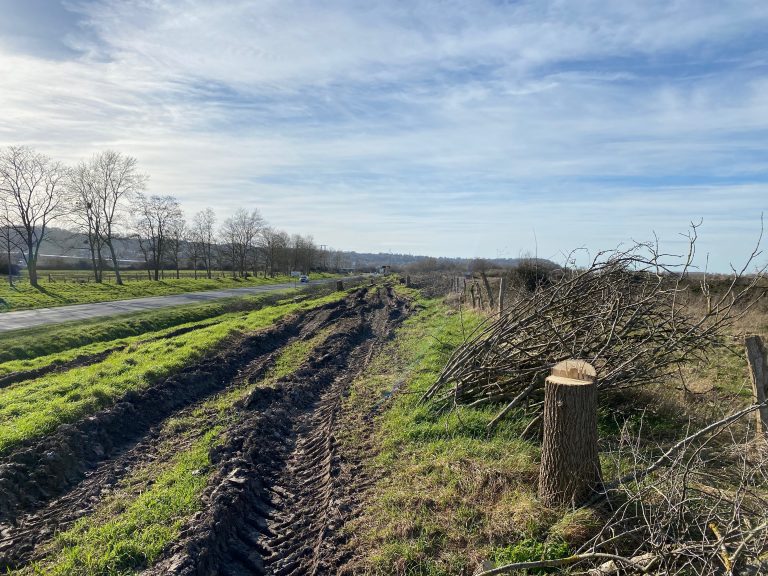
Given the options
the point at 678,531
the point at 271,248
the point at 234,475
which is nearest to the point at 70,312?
the point at 234,475

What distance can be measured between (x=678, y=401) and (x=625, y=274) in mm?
1958

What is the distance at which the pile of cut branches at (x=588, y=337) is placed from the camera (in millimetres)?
6348

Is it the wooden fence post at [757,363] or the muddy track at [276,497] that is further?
the wooden fence post at [757,363]

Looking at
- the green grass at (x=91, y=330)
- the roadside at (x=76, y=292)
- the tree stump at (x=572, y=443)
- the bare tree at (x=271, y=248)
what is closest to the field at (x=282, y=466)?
the tree stump at (x=572, y=443)

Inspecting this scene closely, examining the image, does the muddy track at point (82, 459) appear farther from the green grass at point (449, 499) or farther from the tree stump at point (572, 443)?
the tree stump at point (572, 443)

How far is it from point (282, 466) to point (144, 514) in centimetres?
175

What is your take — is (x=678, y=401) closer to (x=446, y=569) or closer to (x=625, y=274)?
(x=625, y=274)

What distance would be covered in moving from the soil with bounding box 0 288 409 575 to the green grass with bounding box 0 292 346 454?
1.23ft

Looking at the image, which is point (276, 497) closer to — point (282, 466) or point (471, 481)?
point (282, 466)

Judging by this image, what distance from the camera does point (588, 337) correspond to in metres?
6.52

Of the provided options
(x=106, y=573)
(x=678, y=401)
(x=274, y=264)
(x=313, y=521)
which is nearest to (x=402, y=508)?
(x=313, y=521)

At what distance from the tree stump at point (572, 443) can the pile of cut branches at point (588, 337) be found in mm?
1895

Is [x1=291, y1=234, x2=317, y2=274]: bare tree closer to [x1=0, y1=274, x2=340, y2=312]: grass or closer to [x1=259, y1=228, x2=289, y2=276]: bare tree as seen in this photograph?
[x1=259, y1=228, x2=289, y2=276]: bare tree

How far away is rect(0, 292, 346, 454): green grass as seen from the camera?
7.20m
